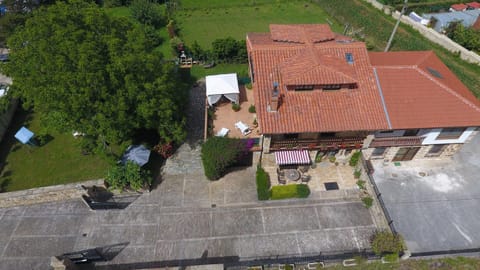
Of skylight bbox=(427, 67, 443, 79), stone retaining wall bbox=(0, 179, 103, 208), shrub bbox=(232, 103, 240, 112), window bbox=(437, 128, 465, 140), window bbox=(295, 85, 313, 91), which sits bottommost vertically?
stone retaining wall bbox=(0, 179, 103, 208)

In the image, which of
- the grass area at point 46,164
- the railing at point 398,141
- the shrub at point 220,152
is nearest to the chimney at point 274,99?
the shrub at point 220,152

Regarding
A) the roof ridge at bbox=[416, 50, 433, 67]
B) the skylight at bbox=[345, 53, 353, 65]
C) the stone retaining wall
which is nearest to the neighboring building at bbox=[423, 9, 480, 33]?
the roof ridge at bbox=[416, 50, 433, 67]

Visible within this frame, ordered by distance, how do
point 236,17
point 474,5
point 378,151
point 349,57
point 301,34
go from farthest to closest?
point 236,17 < point 474,5 < point 301,34 < point 378,151 < point 349,57

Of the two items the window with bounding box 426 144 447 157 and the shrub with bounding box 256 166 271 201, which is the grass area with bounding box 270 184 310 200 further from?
the window with bounding box 426 144 447 157

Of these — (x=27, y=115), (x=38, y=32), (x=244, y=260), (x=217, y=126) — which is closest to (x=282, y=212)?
(x=244, y=260)

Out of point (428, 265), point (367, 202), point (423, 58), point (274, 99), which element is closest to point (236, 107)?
point (274, 99)

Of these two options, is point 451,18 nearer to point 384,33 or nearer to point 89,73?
point 384,33

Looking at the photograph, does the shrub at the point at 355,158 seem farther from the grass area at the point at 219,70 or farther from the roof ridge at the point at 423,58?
the grass area at the point at 219,70
